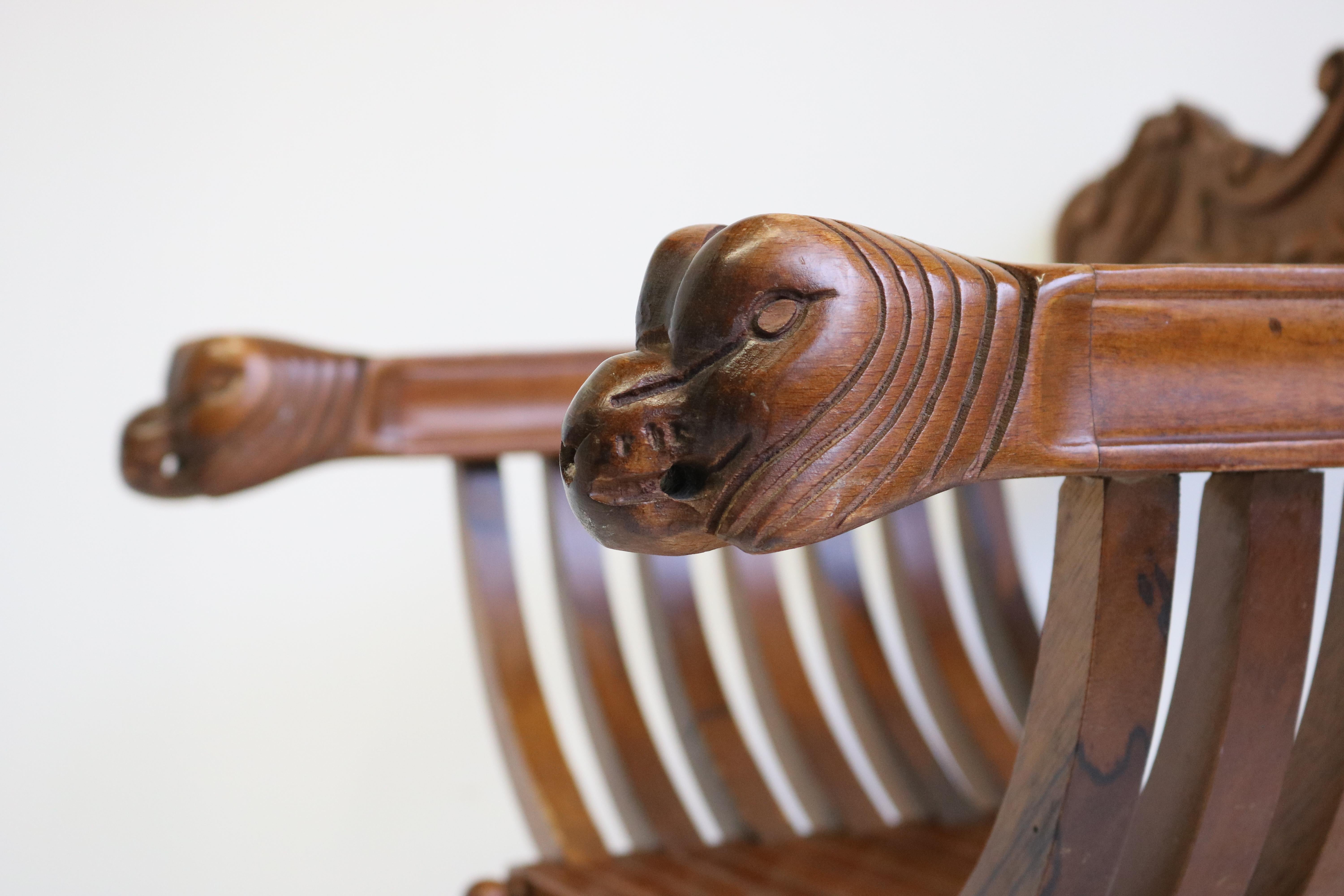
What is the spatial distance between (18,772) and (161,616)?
0.18 metres

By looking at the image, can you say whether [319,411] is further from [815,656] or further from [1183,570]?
[1183,570]

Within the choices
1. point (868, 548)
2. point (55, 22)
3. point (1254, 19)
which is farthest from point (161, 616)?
point (1254, 19)

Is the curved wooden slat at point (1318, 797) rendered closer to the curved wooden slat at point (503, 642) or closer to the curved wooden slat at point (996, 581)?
the curved wooden slat at point (503, 642)

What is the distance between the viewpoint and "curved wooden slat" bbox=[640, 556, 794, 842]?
77 centimetres

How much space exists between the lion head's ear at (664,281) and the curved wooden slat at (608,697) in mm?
407

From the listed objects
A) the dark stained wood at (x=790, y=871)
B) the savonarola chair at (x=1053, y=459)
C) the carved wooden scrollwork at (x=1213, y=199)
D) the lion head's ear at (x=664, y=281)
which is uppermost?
the carved wooden scrollwork at (x=1213, y=199)

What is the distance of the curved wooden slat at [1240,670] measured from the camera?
1.32ft

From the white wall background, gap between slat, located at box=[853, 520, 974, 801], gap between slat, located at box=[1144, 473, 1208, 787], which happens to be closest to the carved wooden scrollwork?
the white wall background

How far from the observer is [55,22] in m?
1.08

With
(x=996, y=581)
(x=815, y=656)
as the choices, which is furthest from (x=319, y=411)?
(x=815, y=656)

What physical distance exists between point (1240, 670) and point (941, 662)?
52 cm

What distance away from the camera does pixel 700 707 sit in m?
A: 0.81

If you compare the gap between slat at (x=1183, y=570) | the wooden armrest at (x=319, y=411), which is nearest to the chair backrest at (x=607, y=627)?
the wooden armrest at (x=319, y=411)

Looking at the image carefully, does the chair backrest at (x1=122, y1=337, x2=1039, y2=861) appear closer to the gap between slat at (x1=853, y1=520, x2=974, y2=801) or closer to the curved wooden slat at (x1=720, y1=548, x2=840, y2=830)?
the curved wooden slat at (x1=720, y1=548, x2=840, y2=830)
